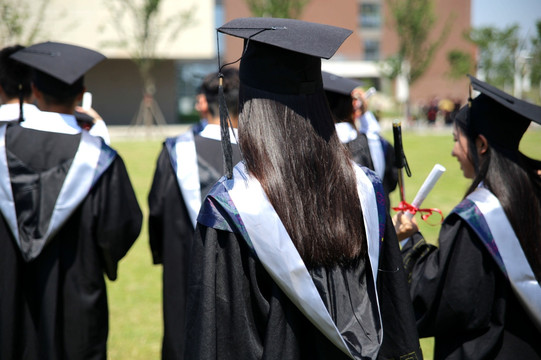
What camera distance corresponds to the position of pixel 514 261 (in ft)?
7.29

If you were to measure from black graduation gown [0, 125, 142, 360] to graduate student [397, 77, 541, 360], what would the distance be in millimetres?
1532

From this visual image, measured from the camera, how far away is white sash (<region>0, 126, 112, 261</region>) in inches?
109

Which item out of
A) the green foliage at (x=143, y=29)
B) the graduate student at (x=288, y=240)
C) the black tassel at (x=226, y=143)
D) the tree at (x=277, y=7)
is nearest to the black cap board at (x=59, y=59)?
the black tassel at (x=226, y=143)

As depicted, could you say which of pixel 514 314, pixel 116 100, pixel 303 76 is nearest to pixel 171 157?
pixel 303 76

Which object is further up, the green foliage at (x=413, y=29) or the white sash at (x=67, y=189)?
the white sash at (x=67, y=189)

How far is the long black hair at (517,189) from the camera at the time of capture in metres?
2.29

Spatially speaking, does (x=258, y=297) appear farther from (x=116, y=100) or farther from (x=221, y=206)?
(x=116, y=100)

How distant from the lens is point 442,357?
2412 millimetres

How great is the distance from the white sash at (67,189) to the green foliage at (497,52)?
29679 mm

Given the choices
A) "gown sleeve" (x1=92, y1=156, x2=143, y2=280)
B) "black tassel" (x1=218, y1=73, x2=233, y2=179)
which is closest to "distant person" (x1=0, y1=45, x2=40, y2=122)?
"gown sleeve" (x1=92, y1=156, x2=143, y2=280)

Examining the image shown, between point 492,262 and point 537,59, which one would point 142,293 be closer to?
point 492,262

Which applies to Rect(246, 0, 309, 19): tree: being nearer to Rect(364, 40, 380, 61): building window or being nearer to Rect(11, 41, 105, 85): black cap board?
Rect(11, 41, 105, 85): black cap board

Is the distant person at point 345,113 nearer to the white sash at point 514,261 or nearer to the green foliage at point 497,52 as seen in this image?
the white sash at point 514,261

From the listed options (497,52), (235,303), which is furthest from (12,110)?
(497,52)
